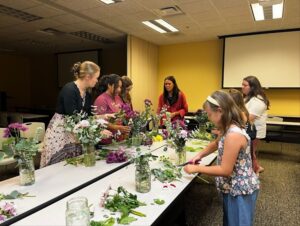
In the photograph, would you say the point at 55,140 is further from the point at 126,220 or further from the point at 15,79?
the point at 15,79

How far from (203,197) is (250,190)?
1586mm

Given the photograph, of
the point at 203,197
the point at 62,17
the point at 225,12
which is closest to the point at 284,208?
the point at 203,197

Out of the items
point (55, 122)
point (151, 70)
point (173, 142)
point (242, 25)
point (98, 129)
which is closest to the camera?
point (98, 129)

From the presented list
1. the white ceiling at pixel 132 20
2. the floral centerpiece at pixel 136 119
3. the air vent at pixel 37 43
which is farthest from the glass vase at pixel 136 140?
the air vent at pixel 37 43

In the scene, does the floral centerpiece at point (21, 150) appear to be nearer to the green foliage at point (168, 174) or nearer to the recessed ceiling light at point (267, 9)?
the green foliage at point (168, 174)

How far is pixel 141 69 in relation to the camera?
653cm

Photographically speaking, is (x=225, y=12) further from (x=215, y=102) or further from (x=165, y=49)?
(x=215, y=102)

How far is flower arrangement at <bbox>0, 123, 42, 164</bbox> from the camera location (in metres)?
1.40

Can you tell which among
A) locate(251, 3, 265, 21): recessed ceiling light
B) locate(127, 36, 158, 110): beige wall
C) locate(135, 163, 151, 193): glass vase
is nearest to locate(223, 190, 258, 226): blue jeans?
locate(135, 163, 151, 193): glass vase

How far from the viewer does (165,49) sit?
285 inches

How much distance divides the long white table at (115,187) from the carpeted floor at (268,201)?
102 cm

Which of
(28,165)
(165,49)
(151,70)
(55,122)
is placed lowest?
(28,165)

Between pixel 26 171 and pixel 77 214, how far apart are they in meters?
0.64

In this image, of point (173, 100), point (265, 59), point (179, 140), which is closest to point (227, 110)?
point (179, 140)
